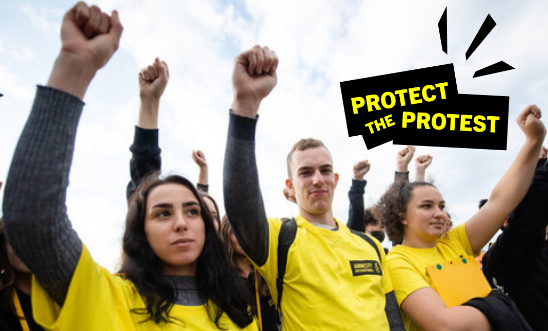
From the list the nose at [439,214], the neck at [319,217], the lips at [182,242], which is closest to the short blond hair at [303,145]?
the neck at [319,217]

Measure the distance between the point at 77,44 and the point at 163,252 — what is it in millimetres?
1062

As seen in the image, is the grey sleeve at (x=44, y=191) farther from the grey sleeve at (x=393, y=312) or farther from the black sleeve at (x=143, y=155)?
the grey sleeve at (x=393, y=312)

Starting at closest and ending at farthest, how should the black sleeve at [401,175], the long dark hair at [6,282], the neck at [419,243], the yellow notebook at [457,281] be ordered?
1. the long dark hair at [6,282]
2. the yellow notebook at [457,281]
3. the neck at [419,243]
4. the black sleeve at [401,175]

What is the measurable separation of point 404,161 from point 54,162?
3491 millimetres

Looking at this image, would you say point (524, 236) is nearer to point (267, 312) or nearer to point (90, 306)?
point (267, 312)

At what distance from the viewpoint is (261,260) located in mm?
2012

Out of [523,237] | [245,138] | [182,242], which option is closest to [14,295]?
[182,242]

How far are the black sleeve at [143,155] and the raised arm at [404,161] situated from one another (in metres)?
2.61

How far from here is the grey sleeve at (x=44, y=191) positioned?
3.83 ft

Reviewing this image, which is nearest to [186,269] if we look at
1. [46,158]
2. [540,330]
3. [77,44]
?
[46,158]

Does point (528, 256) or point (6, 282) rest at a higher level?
point (6, 282)

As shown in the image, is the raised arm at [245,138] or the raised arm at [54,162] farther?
the raised arm at [245,138]

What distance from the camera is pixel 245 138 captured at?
1711 mm

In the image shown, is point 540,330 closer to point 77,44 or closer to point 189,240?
point 189,240
